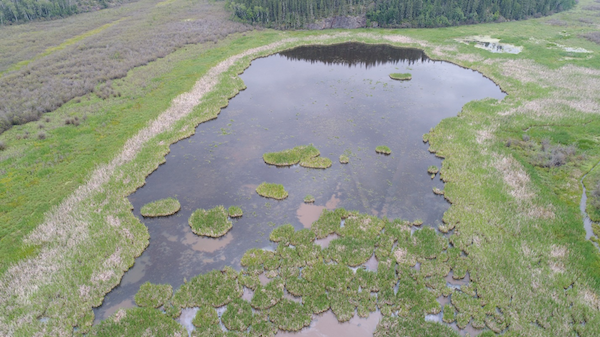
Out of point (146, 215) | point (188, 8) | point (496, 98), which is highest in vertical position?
point (188, 8)

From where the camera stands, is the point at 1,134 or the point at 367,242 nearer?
the point at 367,242

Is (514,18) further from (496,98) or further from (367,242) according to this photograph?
(367,242)

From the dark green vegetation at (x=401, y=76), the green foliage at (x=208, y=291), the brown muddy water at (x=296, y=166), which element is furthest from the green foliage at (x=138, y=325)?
the dark green vegetation at (x=401, y=76)

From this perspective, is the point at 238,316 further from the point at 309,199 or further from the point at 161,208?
the point at 161,208

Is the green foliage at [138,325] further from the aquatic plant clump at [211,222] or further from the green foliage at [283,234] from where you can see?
the green foliage at [283,234]

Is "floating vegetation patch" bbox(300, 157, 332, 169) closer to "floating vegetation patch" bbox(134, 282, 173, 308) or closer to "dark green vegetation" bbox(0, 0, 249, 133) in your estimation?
"floating vegetation patch" bbox(134, 282, 173, 308)

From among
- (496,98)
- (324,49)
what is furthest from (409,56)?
(496,98)

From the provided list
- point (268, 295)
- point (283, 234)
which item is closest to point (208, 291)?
point (268, 295)
